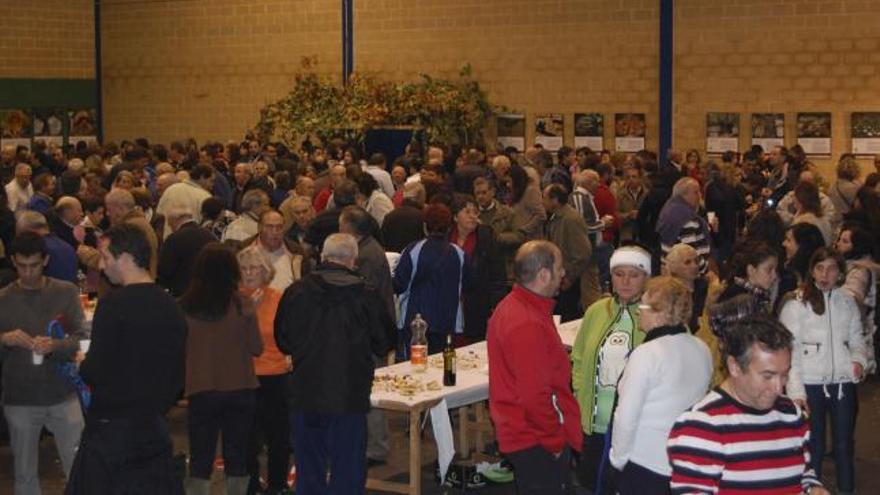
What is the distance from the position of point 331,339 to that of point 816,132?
39.3ft

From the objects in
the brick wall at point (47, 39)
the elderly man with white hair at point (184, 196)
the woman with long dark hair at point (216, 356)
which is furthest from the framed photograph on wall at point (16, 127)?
the woman with long dark hair at point (216, 356)

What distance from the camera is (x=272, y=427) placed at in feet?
24.9

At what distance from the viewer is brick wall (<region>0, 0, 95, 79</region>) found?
22.6 m

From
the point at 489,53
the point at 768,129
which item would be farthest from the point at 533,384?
the point at 489,53

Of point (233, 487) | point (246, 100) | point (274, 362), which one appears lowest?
point (233, 487)

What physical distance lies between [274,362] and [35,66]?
55.3 ft

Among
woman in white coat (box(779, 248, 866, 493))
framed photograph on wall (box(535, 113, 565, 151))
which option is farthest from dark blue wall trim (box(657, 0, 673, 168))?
woman in white coat (box(779, 248, 866, 493))

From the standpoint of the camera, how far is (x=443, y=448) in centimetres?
733

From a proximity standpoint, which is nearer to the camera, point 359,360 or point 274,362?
point 359,360

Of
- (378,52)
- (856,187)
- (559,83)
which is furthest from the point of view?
(378,52)

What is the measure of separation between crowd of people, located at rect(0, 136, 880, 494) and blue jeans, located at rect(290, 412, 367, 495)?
10mm

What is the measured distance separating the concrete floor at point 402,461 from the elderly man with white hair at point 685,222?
208 cm

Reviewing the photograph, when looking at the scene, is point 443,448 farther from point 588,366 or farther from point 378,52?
point 378,52

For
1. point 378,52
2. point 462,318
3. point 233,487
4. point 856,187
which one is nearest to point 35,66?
point 378,52
